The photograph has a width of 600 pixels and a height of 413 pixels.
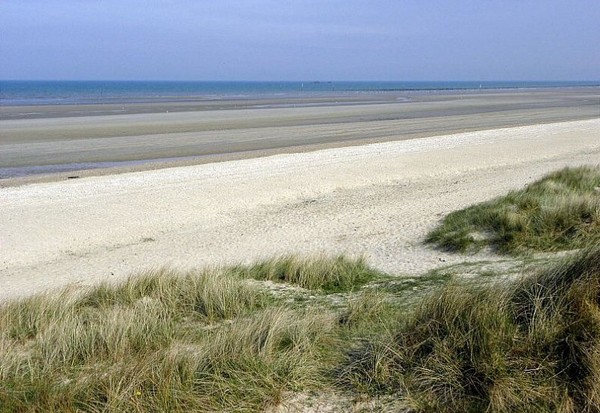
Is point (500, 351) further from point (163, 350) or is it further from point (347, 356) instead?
point (163, 350)

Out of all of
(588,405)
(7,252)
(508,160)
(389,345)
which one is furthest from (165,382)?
(508,160)

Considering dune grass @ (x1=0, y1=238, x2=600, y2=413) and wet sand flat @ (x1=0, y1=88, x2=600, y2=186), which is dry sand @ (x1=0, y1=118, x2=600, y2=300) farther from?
wet sand flat @ (x1=0, y1=88, x2=600, y2=186)

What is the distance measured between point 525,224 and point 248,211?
6.54 meters

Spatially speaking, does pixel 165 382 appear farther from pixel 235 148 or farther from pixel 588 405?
pixel 235 148

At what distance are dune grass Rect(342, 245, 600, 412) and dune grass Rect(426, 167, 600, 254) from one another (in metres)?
4.25

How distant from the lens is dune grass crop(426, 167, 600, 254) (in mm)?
9273

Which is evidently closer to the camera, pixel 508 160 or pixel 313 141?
pixel 508 160

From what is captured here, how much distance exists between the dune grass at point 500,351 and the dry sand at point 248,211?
13.8 feet

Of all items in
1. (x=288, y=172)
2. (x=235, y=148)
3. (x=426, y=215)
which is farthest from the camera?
(x=235, y=148)

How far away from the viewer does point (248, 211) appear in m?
14.6

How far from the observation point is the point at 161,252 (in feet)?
37.4

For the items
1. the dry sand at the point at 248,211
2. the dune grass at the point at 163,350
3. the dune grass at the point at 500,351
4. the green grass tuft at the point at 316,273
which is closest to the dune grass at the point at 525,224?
the dry sand at the point at 248,211

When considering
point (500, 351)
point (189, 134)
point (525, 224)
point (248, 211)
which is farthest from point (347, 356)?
point (189, 134)

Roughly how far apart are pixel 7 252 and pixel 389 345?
347 inches
